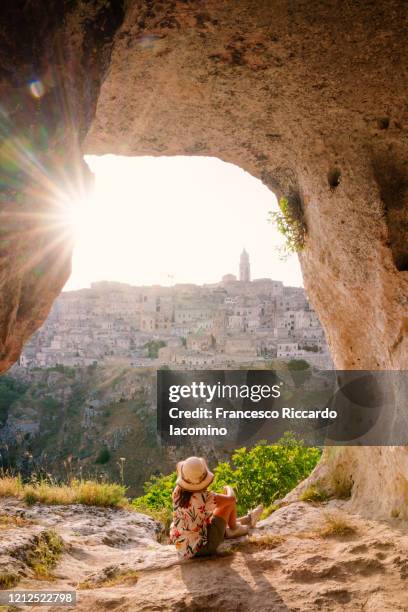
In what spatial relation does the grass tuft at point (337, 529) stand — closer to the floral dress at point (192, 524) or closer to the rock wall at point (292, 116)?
→ the rock wall at point (292, 116)

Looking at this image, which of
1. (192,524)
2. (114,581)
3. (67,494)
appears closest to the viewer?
(114,581)

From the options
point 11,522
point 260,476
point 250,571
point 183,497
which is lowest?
point 260,476

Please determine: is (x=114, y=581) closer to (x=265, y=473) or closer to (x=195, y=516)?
(x=195, y=516)

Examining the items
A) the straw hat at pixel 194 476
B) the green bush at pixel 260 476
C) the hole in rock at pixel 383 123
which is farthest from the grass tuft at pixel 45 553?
the hole in rock at pixel 383 123

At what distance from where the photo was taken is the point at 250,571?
342 centimetres

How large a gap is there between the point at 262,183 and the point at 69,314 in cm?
9927

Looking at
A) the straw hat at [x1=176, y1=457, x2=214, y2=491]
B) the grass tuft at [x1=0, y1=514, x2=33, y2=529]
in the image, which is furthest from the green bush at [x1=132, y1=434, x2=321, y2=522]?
the straw hat at [x1=176, y1=457, x2=214, y2=491]

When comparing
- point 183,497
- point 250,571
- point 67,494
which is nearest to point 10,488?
point 67,494

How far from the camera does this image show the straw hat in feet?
12.5

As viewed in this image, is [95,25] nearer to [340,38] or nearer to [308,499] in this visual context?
[340,38]

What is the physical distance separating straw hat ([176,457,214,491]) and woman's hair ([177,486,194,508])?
6cm

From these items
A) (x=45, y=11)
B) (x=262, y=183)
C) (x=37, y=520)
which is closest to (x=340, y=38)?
(x=45, y=11)

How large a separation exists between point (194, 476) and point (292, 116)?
374 centimetres

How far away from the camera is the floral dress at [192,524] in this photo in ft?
12.4
